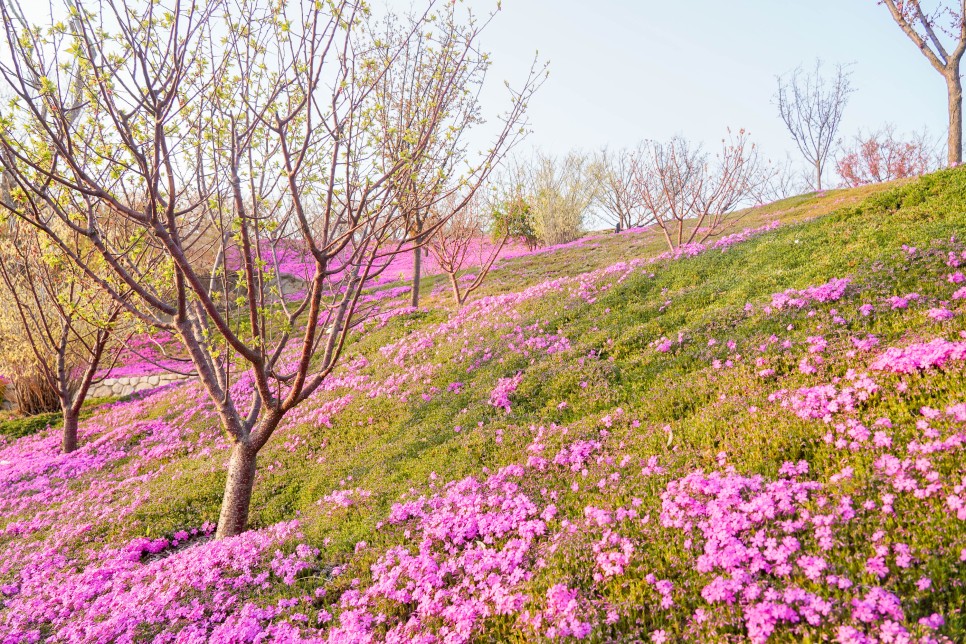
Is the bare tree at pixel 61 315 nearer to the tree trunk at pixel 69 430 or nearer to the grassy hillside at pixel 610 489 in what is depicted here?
the tree trunk at pixel 69 430

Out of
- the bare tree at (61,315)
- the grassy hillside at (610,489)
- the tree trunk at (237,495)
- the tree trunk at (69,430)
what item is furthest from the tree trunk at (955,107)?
the tree trunk at (69,430)

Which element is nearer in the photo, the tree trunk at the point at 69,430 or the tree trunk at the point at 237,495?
the tree trunk at the point at 237,495

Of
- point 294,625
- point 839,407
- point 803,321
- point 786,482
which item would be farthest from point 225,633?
point 803,321

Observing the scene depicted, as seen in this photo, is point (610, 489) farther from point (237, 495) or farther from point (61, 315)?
point (61, 315)

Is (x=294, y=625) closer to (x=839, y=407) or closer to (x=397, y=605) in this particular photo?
(x=397, y=605)

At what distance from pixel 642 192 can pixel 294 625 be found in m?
20.2

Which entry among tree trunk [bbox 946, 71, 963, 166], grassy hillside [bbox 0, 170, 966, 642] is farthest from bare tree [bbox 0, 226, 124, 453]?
tree trunk [bbox 946, 71, 963, 166]

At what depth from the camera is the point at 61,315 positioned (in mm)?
14766

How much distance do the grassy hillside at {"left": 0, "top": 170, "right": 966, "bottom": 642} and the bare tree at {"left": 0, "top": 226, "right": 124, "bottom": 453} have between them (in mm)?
3343

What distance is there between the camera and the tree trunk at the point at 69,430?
53.0 feet

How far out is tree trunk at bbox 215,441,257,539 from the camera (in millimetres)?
8344

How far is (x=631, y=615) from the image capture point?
4.33 m

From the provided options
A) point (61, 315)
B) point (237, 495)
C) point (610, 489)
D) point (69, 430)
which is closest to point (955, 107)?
point (610, 489)

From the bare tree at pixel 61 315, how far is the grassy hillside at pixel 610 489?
3343mm
